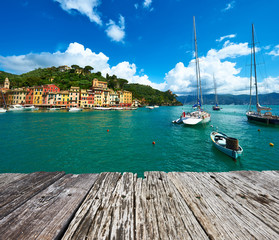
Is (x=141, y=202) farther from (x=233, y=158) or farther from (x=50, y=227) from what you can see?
(x=233, y=158)

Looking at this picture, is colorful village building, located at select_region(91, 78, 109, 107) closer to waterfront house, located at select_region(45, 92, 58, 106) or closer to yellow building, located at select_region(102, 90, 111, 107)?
yellow building, located at select_region(102, 90, 111, 107)

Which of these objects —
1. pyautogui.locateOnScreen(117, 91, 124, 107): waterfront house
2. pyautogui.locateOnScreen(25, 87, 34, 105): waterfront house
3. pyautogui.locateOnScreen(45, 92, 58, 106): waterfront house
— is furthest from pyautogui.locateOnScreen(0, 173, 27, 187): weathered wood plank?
pyautogui.locateOnScreen(25, 87, 34, 105): waterfront house

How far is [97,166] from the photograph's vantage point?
9461 mm

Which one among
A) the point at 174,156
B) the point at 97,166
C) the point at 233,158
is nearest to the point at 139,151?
the point at 174,156

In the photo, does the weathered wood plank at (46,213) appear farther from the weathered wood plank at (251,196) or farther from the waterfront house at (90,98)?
the waterfront house at (90,98)

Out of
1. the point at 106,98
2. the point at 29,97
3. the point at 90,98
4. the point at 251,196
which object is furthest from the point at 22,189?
the point at 29,97

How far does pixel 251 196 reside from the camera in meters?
1.90

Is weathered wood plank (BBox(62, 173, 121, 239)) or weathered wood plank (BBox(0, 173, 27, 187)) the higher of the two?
weathered wood plank (BBox(62, 173, 121, 239))

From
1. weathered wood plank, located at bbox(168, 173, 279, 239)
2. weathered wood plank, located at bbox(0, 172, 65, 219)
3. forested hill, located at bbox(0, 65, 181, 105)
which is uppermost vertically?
forested hill, located at bbox(0, 65, 181, 105)

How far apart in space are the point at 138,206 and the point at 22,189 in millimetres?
1940

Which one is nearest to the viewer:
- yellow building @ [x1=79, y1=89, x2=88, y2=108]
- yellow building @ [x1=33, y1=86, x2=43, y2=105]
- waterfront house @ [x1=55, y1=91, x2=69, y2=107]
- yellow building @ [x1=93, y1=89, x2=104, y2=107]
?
yellow building @ [x1=33, y1=86, x2=43, y2=105]

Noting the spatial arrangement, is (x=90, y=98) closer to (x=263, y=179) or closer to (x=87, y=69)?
(x=87, y=69)

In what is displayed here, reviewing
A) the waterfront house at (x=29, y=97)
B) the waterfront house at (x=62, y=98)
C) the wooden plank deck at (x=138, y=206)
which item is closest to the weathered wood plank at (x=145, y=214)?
the wooden plank deck at (x=138, y=206)

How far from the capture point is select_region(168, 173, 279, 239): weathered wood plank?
1.32m
